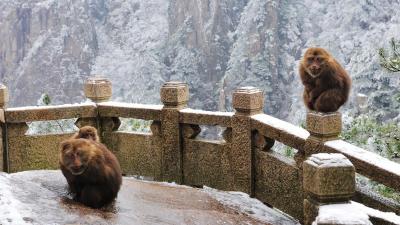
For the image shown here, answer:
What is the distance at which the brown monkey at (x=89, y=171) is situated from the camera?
5480mm

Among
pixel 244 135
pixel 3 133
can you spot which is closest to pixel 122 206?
pixel 244 135

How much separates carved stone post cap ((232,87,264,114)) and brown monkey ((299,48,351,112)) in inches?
34.3

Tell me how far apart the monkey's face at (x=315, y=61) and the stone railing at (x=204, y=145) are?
0.56m

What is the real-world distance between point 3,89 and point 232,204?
142 inches

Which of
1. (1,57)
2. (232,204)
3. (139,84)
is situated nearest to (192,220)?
(232,204)

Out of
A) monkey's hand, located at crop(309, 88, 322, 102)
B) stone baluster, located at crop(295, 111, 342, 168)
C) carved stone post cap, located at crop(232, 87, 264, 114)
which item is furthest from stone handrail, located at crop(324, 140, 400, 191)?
carved stone post cap, located at crop(232, 87, 264, 114)

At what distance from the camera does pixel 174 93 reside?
8086 mm

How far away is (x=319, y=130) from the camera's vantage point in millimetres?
6008

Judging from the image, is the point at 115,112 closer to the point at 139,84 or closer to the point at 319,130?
the point at 319,130

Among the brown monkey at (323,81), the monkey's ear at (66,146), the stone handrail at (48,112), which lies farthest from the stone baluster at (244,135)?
the monkey's ear at (66,146)

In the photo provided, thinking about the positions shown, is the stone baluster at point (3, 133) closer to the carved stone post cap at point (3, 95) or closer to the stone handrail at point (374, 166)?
the carved stone post cap at point (3, 95)

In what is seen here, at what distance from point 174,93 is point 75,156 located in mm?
2817

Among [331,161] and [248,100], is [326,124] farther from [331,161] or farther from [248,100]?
[331,161]

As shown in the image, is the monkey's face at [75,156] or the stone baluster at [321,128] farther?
the stone baluster at [321,128]
